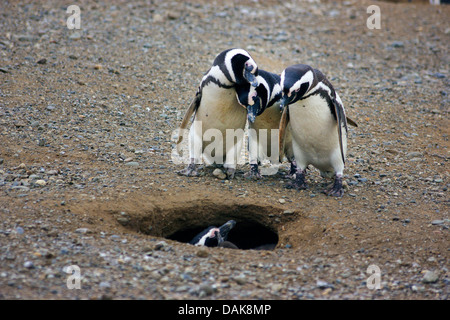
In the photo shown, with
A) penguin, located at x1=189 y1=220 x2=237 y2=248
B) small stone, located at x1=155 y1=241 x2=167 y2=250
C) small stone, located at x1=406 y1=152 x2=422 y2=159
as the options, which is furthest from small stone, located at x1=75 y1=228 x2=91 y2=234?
small stone, located at x1=406 y1=152 x2=422 y2=159

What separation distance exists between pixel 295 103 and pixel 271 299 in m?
2.04

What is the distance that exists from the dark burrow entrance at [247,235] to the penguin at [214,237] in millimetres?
290

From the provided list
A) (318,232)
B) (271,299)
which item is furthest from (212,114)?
(271,299)

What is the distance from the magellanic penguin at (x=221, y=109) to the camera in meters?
4.82

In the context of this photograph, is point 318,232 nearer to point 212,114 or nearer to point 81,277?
point 212,114

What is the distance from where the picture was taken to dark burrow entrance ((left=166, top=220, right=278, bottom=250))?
5.16 m

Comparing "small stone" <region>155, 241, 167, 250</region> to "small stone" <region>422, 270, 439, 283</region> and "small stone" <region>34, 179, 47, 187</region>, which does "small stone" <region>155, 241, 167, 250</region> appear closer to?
"small stone" <region>34, 179, 47, 187</region>

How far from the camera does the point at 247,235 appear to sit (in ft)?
18.2

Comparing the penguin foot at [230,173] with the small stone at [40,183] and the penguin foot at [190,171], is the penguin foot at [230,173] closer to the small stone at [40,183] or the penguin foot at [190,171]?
the penguin foot at [190,171]

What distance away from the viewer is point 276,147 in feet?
18.1
